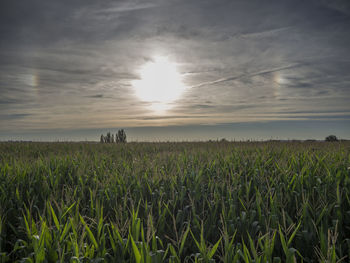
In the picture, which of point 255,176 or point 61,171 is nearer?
point 255,176

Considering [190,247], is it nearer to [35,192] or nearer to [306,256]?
[306,256]

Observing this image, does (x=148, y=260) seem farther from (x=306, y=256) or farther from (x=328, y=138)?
(x=328, y=138)

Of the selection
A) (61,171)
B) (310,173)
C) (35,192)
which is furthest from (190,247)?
(61,171)

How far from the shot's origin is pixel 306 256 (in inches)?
144

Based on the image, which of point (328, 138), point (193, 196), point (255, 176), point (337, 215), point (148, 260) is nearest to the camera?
point (148, 260)

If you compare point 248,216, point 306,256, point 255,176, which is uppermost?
point 255,176

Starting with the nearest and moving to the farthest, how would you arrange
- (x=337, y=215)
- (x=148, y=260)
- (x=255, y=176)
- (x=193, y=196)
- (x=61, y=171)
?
(x=148, y=260)
(x=337, y=215)
(x=193, y=196)
(x=255, y=176)
(x=61, y=171)

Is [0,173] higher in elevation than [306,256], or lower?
higher

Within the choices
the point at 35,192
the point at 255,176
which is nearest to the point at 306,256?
the point at 255,176

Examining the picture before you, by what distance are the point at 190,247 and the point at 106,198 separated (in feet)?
8.12

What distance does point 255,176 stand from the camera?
6328 mm

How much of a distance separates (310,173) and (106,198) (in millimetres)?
4964

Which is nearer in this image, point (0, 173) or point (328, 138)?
point (0, 173)

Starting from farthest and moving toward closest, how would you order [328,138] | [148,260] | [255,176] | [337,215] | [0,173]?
[328,138]
[0,173]
[255,176]
[337,215]
[148,260]
